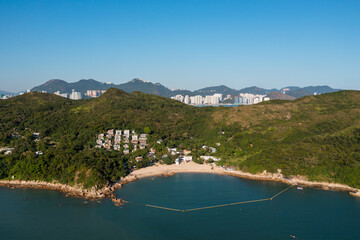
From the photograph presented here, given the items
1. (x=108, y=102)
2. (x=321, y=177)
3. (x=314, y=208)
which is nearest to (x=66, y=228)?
(x=314, y=208)

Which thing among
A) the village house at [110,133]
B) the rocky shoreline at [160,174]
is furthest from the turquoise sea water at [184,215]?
the village house at [110,133]

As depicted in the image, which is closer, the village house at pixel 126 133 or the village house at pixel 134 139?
the village house at pixel 134 139

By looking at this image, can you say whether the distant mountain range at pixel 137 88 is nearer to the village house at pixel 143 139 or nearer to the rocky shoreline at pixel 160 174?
the village house at pixel 143 139

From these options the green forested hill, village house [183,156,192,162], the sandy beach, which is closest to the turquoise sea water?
the sandy beach

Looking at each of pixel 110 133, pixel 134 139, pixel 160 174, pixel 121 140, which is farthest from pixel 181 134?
pixel 160 174

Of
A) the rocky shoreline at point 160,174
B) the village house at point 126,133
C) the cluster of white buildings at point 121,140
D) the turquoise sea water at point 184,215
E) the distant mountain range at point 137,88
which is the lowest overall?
the turquoise sea water at point 184,215

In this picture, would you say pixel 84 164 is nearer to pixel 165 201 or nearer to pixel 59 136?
pixel 165 201
